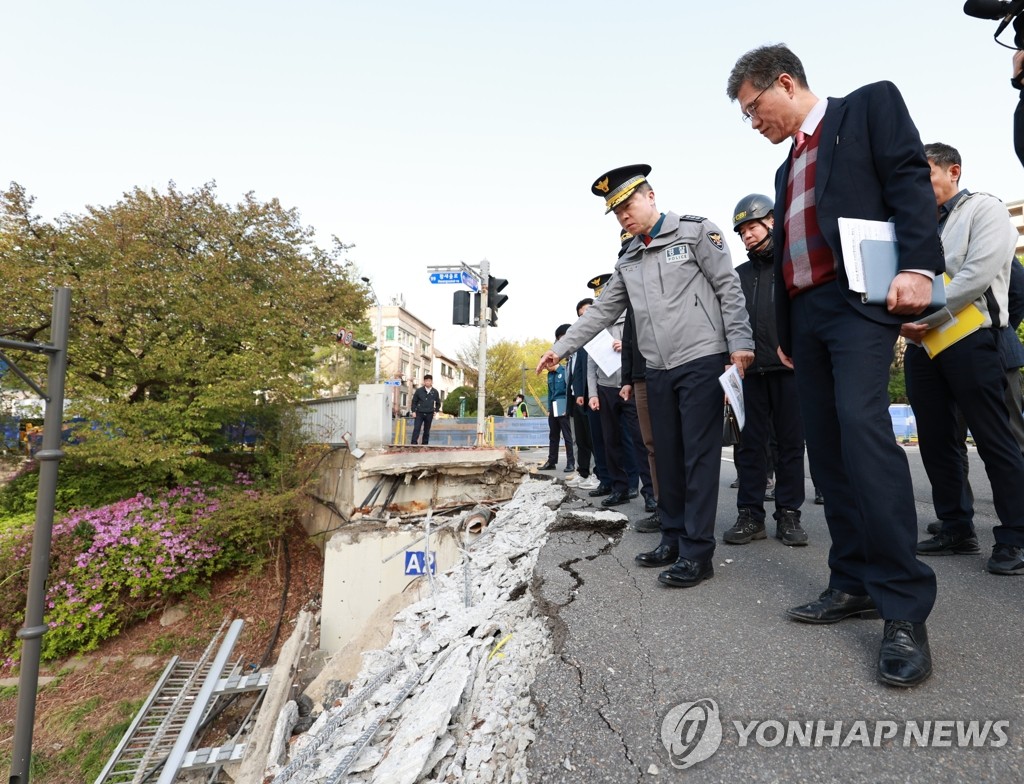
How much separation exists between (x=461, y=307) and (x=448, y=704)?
10.9 m

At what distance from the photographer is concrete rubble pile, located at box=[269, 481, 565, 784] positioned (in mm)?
1562

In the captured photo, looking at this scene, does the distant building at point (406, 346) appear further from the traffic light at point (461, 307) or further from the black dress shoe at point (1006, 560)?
the black dress shoe at point (1006, 560)

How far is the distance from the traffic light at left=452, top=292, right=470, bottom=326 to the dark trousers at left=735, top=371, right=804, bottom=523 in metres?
8.92

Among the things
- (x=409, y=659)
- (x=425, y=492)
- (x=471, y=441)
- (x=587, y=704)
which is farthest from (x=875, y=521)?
(x=471, y=441)

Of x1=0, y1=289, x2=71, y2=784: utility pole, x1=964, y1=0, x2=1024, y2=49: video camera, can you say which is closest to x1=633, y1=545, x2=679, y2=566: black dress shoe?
x1=964, y1=0, x2=1024, y2=49: video camera

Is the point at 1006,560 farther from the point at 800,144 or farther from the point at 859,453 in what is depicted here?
the point at 800,144

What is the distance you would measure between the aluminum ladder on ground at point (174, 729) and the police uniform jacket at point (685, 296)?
6426mm

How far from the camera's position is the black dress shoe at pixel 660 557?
298cm

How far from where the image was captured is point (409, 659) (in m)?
2.78

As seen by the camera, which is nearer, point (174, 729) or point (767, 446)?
point (767, 446)

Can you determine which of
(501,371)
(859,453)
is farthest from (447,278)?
(501,371)

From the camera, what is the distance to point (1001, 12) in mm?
1645

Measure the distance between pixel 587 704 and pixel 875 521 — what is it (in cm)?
105

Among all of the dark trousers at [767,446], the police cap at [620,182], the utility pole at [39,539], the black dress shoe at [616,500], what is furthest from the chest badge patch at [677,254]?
the utility pole at [39,539]
